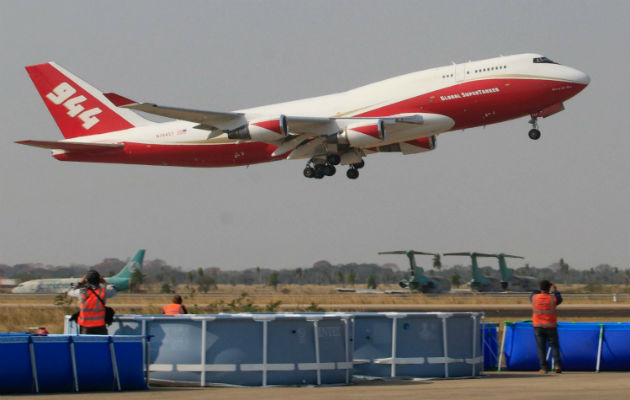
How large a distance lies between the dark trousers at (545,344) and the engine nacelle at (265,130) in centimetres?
2207

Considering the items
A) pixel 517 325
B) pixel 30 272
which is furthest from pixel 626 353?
pixel 30 272

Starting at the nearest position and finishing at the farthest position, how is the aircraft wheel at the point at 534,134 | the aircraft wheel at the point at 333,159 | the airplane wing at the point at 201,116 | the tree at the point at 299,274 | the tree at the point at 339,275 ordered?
1. the airplane wing at the point at 201,116
2. the aircraft wheel at the point at 534,134
3. the aircraft wheel at the point at 333,159
4. the tree at the point at 299,274
5. the tree at the point at 339,275

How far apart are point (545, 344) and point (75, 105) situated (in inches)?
1384

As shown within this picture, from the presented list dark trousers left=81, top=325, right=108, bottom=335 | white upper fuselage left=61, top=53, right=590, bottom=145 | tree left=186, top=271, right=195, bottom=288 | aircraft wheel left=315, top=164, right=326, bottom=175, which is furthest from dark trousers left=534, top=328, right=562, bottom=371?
tree left=186, top=271, right=195, bottom=288

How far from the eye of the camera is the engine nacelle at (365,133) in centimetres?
3816

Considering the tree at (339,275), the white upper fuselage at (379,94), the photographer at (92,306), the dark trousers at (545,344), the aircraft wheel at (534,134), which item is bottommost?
the dark trousers at (545,344)

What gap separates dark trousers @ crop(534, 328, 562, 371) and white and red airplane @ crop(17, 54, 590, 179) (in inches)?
807

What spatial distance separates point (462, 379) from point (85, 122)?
114ft

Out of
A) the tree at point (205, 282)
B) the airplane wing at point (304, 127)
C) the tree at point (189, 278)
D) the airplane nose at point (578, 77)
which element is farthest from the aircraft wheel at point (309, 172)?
the tree at point (189, 278)

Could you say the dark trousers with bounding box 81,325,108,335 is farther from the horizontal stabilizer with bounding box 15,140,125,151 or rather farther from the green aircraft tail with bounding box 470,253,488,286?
the green aircraft tail with bounding box 470,253,488,286

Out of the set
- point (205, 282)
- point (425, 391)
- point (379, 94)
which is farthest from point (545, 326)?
point (205, 282)

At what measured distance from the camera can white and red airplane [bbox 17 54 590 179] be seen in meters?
37.5

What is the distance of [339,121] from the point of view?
39750mm

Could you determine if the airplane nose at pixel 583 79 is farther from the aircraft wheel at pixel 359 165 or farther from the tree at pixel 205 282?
the tree at pixel 205 282
